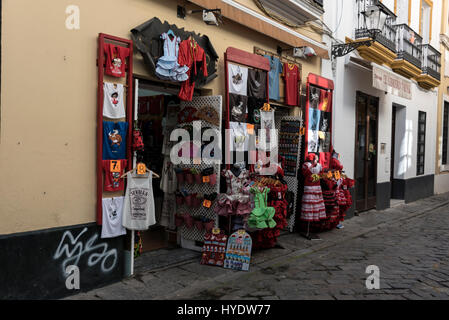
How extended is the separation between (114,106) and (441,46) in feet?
50.4

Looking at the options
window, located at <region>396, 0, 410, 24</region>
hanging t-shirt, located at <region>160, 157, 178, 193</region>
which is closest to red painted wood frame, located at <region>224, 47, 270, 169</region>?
hanging t-shirt, located at <region>160, 157, 178, 193</region>

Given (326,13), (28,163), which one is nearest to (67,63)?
(28,163)

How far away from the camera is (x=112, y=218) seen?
4848 mm

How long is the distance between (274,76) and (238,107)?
4.86 ft

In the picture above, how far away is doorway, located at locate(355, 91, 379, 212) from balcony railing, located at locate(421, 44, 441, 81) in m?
4.21

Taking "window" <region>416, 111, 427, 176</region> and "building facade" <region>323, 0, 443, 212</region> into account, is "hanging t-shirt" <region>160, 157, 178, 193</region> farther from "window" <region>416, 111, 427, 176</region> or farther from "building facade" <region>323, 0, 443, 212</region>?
"window" <region>416, 111, 427, 176</region>

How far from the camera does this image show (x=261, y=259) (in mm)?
6188

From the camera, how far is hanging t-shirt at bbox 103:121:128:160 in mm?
4723

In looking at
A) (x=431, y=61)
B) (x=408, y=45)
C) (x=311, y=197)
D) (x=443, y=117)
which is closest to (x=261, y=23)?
(x=311, y=197)

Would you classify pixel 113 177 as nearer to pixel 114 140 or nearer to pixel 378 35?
pixel 114 140

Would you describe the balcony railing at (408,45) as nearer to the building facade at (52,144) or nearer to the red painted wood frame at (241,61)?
the red painted wood frame at (241,61)

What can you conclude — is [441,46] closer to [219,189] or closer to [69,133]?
[219,189]

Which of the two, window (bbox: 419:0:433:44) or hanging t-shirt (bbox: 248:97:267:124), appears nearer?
hanging t-shirt (bbox: 248:97:267:124)

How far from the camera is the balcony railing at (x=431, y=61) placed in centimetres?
1394
